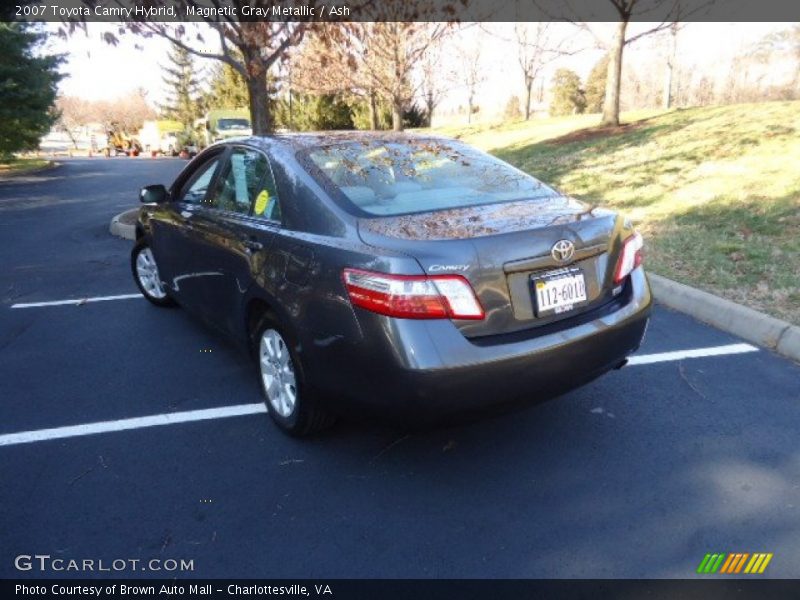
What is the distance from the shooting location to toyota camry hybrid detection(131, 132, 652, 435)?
244cm

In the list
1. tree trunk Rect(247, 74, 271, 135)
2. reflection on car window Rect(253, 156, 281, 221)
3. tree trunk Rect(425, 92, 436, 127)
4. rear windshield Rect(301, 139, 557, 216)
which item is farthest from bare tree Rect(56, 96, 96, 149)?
rear windshield Rect(301, 139, 557, 216)

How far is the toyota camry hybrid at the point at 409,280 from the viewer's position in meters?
2.44

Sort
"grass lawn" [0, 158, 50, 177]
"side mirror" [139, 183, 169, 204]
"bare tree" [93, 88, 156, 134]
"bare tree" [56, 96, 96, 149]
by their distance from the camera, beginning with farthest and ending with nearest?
"bare tree" [56, 96, 96, 149] < "bare tree" [93, 88, 156, 134] < "grass lawn" [0, 158, 50, 177] < "side mirror" [139, 183, 169, 204]

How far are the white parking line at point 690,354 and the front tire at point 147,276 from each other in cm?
389

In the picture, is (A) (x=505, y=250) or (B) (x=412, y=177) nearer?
(A) (x=505, y=250)

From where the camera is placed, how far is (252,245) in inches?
127

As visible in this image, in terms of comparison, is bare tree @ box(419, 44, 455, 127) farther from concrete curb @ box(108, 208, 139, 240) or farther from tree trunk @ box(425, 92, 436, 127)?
concrete curb @ box(108, 208, 139, 240)

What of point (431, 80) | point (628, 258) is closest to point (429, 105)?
point (431, 80)

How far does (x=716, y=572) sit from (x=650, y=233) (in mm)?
5121

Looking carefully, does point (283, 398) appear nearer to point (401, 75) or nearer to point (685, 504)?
point (685, 504)

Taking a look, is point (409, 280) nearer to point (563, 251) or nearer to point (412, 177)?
point (563, 251)

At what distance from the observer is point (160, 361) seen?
4.25 meters

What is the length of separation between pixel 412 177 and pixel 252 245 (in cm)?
95

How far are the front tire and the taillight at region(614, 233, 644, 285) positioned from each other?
3.85m
